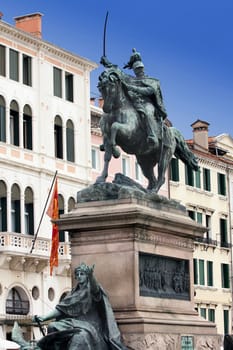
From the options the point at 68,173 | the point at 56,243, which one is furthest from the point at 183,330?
the point at 68,173

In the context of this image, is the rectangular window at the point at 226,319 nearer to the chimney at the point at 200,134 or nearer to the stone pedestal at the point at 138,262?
the chimney at the point at 200,134

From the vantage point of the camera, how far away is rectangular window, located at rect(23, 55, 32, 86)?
194 feet

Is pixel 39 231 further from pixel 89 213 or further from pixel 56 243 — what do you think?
pixel 89 213

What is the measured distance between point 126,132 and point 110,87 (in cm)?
86

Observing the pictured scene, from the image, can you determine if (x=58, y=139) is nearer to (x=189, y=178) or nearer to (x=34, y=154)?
(x=34, y=154)

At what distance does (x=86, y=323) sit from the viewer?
20.0 meters

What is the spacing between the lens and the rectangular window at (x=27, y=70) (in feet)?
194

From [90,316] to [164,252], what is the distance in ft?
7.95

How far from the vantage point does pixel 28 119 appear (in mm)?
58969

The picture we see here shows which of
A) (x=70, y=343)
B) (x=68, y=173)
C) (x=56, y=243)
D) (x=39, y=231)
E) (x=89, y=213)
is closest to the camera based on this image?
(x=70, y=343)

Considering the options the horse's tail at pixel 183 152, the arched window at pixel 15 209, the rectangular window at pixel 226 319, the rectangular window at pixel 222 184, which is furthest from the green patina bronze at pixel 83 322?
the rectangular window at pixel 222 184

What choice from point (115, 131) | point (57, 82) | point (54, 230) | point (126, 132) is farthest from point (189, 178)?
point (115, 131)

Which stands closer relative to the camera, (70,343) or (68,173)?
(70,343)

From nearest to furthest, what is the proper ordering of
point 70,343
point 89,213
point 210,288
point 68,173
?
point 70,343 < point 89,213 < point 68,173 < point 210,288
